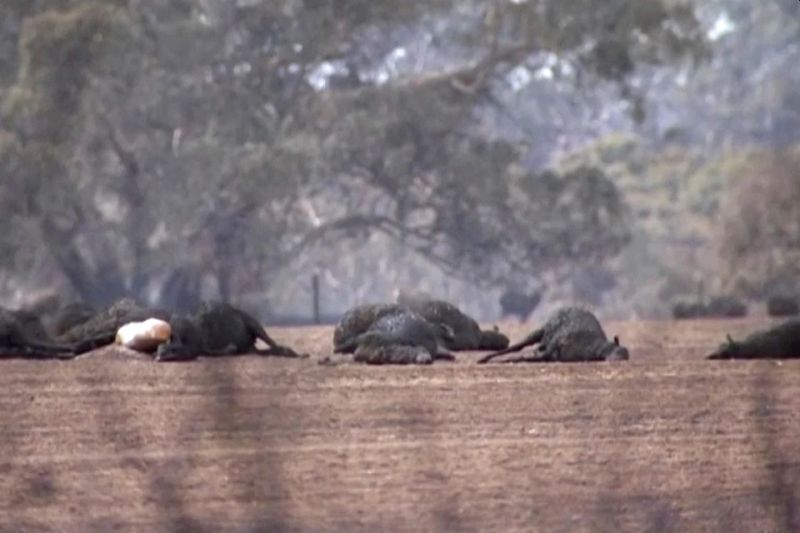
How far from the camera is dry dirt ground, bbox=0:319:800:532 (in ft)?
28.4

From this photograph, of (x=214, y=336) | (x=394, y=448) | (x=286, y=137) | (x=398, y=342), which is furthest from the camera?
(x=286, y=137)

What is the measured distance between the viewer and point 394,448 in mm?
10383

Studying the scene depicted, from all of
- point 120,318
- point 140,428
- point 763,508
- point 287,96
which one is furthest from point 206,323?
point 287,96

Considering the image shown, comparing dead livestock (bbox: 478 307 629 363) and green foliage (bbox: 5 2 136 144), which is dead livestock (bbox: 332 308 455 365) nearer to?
dead livestock (bbox: 478 307 629 363)

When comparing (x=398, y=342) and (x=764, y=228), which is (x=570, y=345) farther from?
(x=764, y=228)

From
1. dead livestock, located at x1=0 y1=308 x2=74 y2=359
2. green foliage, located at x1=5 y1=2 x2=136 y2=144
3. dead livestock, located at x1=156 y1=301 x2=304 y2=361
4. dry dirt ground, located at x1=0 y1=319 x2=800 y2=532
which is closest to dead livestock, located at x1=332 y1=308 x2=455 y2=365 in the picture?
dry dirt ground, located at x1=0 y1=319 x2=800 y2=532

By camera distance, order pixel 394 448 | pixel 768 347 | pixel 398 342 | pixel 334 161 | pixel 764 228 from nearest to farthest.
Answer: pixel 394 448, pixel 398 342, pixel 768 347, pixel 334 161, pixel 764 228

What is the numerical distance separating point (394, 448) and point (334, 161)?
24.7m

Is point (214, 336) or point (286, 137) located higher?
point (286, 137)

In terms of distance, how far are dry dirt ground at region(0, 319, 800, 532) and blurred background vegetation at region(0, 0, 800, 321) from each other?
16.7m

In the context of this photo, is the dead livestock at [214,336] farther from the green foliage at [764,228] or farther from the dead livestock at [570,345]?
the green foliage at [764,228]

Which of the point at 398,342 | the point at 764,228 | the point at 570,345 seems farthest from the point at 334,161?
the point at 398,342

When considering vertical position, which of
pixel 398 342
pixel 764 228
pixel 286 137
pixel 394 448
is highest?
pixel 286 137

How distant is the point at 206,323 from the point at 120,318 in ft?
4.02
